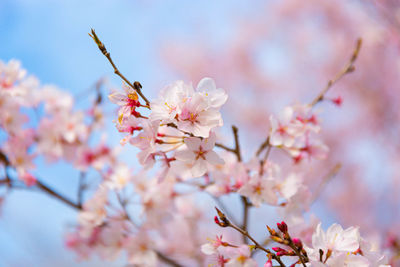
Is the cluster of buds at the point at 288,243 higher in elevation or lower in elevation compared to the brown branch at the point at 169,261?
lower

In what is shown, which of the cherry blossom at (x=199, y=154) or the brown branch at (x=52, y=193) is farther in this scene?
the brown branch at (x=52, y=193)

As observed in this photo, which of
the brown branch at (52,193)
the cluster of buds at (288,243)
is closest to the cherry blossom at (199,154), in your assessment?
the cluster of buds at (288,243)

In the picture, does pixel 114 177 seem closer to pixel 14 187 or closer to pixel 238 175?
pixel 14 187

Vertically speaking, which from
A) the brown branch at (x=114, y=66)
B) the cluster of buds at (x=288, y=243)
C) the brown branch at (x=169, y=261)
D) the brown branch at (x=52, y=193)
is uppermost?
the brown branch at (x=52, y=193)

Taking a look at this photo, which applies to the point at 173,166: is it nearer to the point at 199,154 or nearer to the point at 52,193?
the point at 199,154

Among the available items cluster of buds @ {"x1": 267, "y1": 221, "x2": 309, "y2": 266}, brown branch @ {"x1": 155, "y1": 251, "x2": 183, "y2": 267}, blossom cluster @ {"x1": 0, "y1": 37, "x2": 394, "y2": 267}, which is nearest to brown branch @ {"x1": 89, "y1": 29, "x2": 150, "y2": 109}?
blossom cluster @ {"x1": 0, "y1": 37, "x2": 394, "y2": 267}

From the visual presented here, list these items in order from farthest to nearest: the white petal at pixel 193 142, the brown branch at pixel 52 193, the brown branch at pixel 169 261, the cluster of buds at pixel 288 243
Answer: the brown branch at pixel 52 193, the brown branch at pixel 169 261, the white petal at pixel 193 142, the cluster of buds at pixel 288 243

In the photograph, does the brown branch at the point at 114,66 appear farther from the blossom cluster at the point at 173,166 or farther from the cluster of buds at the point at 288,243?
the cluster of buds at the point at 288,243

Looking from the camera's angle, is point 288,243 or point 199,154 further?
point 199,154

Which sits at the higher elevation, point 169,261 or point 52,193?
point 52,193

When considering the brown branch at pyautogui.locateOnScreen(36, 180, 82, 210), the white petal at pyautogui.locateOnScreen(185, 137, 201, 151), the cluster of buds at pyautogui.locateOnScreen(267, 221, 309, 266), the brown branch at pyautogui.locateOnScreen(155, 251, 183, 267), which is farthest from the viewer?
the brown branch at pyautogui.locateOnScreen(36, 180, 82, 210)

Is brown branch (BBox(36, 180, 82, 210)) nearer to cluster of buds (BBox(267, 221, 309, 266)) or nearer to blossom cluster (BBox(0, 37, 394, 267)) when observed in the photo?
blossom cluster (BBox(0, 37, 394, 267))

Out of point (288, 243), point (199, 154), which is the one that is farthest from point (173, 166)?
point (288, 243)

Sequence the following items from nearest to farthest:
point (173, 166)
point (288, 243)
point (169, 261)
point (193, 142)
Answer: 1. point (288, 243)
2. point (193, 142)
3. point (173, 166)
4. point (169, 261)
